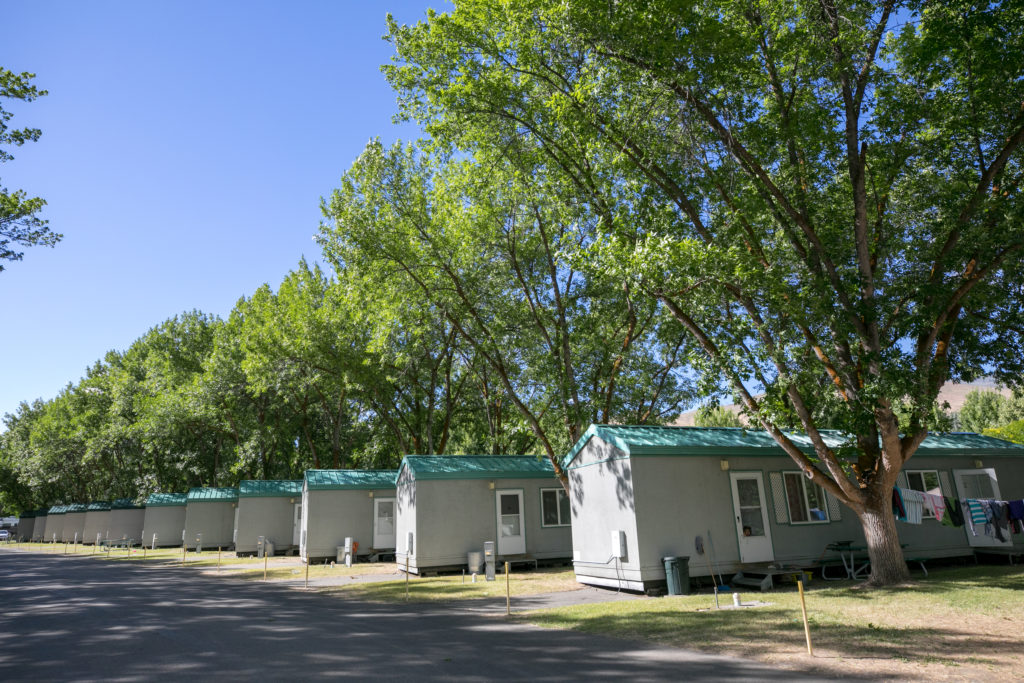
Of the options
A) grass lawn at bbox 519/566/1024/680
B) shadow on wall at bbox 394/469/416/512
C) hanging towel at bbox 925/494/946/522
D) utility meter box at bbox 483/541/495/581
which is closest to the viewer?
grass lawn at bbox 519/566/1024/680

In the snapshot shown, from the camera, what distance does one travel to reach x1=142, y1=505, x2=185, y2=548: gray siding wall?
3900cm

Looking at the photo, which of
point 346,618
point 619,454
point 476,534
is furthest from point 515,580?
point 346,618

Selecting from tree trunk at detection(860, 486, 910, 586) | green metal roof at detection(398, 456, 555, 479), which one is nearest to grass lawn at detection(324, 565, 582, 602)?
green metal roof at detection(398, 456, 555, 479)

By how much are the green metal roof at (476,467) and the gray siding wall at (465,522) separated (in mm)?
191

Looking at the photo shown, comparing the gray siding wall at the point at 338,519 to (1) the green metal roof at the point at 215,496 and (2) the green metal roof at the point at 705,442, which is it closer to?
(2) the green metal roof at the point at 705,442

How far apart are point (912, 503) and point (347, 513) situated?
18767mm

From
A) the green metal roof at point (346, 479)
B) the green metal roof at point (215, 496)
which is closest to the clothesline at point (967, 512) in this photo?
the green metal roof at point (346, 479)

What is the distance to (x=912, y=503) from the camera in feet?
45.8

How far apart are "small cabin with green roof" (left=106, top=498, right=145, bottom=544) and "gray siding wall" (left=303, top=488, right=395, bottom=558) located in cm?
2801

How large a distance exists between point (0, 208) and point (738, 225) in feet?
51.6

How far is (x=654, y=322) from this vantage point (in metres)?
19.9

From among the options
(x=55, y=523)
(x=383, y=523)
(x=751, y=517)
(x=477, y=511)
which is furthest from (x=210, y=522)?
(x=55, y=523)

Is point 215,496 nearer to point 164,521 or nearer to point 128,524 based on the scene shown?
point 164,521

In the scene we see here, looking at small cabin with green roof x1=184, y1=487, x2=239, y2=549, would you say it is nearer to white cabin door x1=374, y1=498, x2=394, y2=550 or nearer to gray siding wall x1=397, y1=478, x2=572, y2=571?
white cabin door x1=374, y1=498, x2=394, y2=550
